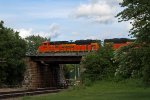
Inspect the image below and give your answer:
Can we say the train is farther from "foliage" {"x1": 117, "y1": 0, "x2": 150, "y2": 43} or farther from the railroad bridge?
"foliage" {"x1": 117, "y1": 0, "x2": 150, "y2": 43}

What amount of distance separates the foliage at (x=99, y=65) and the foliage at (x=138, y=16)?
29.1 meters

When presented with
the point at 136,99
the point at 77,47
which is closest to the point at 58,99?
the point at 136,99

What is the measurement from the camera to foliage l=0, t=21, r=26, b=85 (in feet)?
290

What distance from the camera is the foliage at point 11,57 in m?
88.3

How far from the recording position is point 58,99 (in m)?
36.7

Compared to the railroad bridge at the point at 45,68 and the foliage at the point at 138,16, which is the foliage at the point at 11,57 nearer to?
the railroad bridge at the point at 45,68

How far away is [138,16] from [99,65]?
103 feet

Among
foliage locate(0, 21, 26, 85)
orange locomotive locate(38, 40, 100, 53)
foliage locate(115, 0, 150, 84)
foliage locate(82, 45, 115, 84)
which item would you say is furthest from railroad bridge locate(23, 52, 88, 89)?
foliage locate(115, 0, 150, 84)

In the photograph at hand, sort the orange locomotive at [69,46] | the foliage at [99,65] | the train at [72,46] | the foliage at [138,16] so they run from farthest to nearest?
the orange locomotive at [69,46]
the train at [72,46]
the foliage at [99,65]
the foliage at [138,16]

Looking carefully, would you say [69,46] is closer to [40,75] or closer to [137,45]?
[40,75]

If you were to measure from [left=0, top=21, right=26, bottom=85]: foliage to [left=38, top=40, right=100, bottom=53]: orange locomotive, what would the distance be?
6.97 meters

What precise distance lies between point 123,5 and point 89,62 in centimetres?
3154

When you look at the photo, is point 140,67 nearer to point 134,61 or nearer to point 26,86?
point 134,61

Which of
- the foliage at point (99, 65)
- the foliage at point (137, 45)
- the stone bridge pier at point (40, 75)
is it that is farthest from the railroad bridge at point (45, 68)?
the foliage at point (137, 45)
